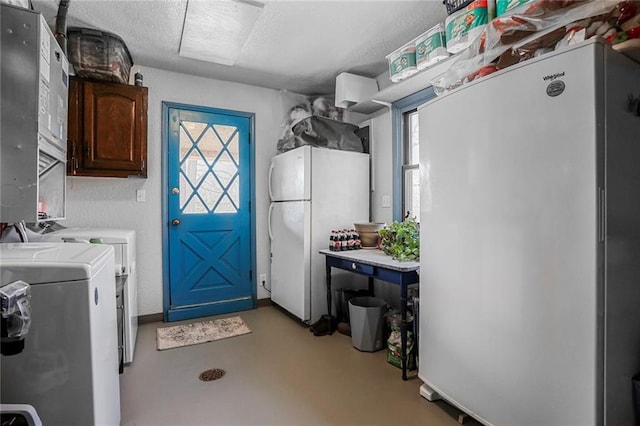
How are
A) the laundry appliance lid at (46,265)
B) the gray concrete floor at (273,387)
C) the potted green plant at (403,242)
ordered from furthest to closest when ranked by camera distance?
the potted green plant at (403,242), the gray concrete floor at (273,387), the laundry appliance lid at (46,265)

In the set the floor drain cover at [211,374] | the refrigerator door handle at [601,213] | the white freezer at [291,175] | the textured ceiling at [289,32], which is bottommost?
the floor drain cover at [211,374]

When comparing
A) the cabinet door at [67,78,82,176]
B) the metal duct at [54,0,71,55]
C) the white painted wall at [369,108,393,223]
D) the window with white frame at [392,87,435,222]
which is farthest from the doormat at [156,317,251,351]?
the metal duct at [54,0,71,55]

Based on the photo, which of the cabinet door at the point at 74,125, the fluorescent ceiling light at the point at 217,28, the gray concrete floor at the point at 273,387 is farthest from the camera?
the cabinet door at the point at 74,125

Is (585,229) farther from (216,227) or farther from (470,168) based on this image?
(216,227)

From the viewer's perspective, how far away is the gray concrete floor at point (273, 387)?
1771 millimetres

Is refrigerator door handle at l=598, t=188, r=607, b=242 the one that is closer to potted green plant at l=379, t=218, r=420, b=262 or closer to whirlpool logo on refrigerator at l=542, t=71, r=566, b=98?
whirlpool logo on refrigerator at l=542, t=71, r=566, b=98

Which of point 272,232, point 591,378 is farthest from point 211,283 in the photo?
point 591,378

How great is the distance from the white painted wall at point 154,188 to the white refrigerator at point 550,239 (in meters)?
2.60

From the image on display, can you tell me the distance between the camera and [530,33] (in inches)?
56.0

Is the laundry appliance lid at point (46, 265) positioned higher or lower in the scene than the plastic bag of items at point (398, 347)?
A: higher

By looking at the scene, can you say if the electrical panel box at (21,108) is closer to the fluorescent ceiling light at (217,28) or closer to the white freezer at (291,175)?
the fluorescent ceiling light at (217,28)

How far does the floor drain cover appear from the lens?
2.18 meters

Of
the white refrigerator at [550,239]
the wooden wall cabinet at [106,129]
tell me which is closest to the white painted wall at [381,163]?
the white refrigerator at [550,239]

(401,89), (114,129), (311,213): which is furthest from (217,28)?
(311,213)
